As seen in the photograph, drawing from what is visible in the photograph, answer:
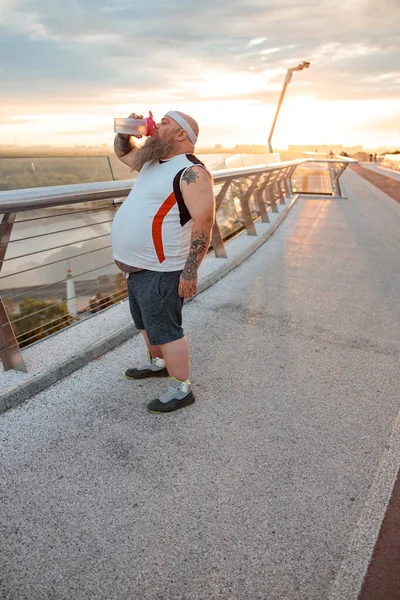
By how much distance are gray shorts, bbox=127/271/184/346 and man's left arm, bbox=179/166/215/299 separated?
0.11m

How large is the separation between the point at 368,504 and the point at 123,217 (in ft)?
6.05

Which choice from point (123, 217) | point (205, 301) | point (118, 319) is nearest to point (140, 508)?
point (123, 217)

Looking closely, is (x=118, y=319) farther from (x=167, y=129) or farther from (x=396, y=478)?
(x=396, y=478)

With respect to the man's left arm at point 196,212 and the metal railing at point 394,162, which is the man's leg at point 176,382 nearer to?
the man's left arm at point 196,212

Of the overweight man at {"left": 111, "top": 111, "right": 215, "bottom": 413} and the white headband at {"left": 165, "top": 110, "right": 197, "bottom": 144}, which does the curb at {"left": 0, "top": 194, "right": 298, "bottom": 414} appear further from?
the white headband at {"left": 165, "top": 110, "right": 197, "bottom": 144}

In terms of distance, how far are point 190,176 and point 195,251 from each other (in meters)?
0.38

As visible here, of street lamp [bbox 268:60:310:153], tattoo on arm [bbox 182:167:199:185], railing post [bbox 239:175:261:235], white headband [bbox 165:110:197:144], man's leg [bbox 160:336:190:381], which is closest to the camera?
tattoo on arm [bbox 182:167:199:185]

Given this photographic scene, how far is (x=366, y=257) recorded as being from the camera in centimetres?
693

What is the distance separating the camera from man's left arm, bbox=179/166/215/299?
95.8 inches

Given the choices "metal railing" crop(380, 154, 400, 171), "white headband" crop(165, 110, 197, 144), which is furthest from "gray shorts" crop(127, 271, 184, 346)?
"metal railing" crop(380, 154, 400, 171)

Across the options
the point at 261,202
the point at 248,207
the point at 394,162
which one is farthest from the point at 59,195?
the point at 394,162

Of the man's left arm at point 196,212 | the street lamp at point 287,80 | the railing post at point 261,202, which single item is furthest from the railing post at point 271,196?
the street lamp at point 287,80

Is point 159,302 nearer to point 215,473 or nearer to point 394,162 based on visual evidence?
point 215,473

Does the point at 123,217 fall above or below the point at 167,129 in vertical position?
below
